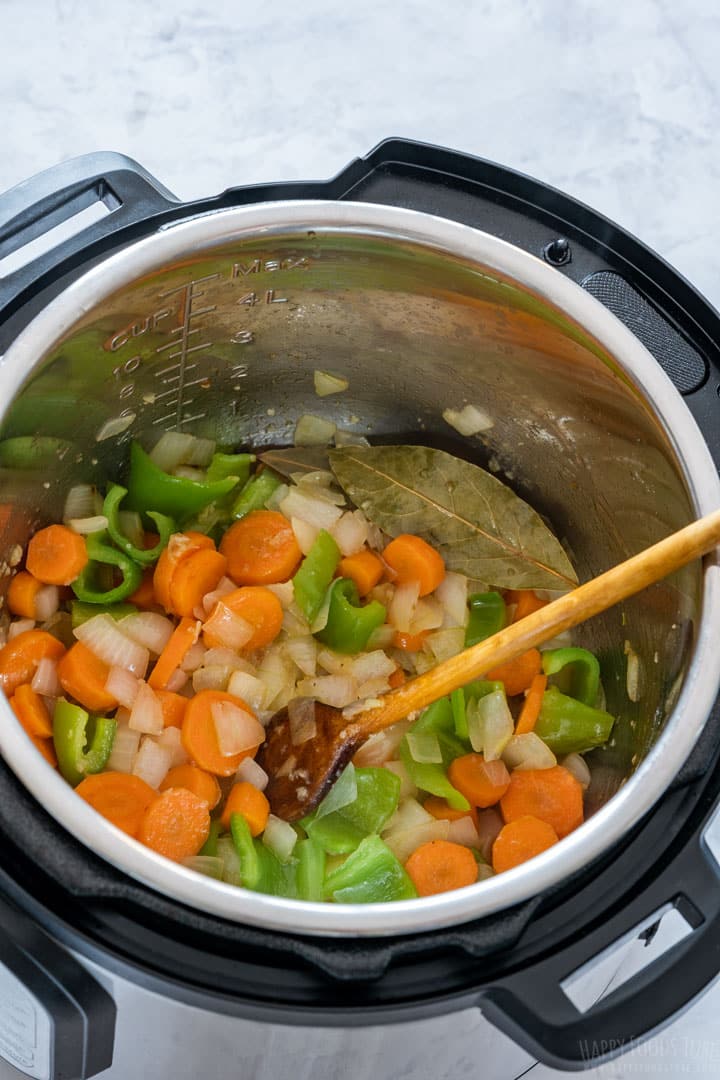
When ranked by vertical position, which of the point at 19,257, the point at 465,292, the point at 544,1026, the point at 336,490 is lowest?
the point at 544,1026

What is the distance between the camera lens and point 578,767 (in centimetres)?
148

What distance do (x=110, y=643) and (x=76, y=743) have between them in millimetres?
140

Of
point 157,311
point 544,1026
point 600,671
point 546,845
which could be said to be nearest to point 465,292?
point 157,311

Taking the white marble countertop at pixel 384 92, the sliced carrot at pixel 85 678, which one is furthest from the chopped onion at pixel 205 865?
the white marble countertop at pixel 384 92

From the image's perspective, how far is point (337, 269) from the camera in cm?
139

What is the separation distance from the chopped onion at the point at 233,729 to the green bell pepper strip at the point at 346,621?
17cm

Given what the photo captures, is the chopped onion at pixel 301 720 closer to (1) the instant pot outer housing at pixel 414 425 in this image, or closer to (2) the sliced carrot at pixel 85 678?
(2) the sliced carrot at pixel 85 678

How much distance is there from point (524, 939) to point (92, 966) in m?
0.37

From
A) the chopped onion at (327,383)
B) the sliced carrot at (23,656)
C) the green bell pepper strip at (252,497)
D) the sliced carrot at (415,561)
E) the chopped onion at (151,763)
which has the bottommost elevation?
the chopped onion at (151,763)

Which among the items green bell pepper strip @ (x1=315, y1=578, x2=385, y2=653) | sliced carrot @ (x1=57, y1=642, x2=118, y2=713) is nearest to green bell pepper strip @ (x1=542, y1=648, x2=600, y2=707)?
green bell pepper strip @ (x1=315, y1=578, x2=385, y2=653)

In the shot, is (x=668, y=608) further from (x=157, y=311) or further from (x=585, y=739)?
(x=157, y=311)

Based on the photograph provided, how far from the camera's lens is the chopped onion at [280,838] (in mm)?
1372

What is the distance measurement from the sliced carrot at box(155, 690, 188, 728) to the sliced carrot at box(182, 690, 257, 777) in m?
0.02

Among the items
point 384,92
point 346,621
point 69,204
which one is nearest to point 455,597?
point 346,621
